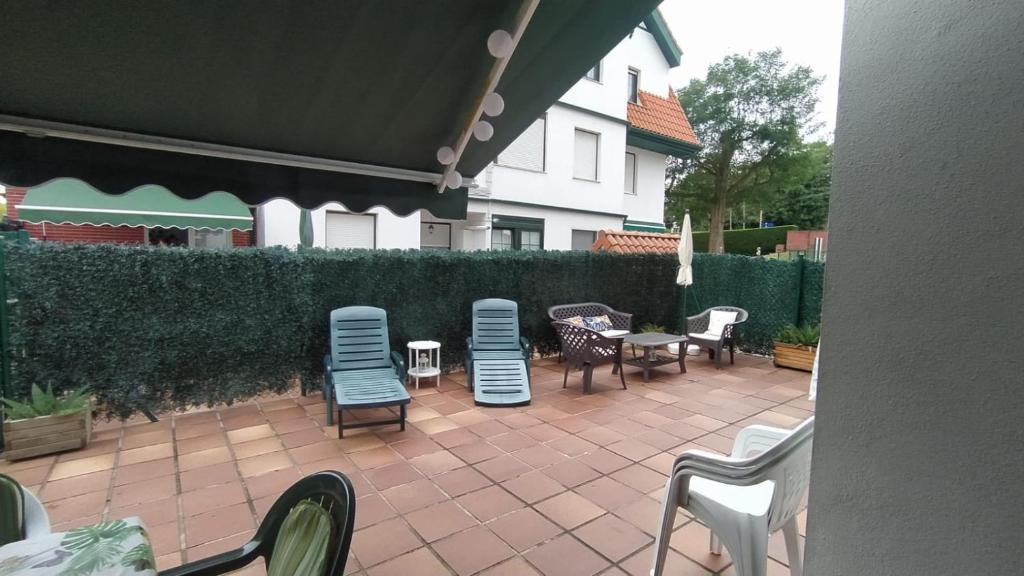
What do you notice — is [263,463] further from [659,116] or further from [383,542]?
[659,116]

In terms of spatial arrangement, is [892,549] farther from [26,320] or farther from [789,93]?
[789,93]

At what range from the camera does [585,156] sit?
14.6 meters

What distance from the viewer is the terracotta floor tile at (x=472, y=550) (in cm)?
290

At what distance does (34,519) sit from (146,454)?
2.99 meters

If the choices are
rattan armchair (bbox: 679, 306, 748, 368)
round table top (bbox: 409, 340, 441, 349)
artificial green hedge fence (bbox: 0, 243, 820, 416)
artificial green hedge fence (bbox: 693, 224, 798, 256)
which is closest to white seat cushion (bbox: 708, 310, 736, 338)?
rattan armchair (bbox: 679, 306, 748, 368)

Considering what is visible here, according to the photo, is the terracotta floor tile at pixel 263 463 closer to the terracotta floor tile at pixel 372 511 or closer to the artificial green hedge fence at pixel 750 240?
the terracotta floor tile at pixel 372 511

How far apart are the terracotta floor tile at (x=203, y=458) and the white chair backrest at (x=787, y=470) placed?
4627 millimetres

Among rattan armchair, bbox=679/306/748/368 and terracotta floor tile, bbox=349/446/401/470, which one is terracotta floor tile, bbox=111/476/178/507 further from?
rattan armchair, bbox=679/306/748/368

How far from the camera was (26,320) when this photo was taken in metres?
4.71

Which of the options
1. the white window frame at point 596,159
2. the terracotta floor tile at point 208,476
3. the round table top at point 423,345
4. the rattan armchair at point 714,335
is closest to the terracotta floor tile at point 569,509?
the terracotta floor tile at point 208,476

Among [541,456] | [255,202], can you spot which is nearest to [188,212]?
[255,202]

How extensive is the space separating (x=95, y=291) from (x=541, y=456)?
17.0 feet

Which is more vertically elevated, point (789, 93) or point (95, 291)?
point (789, 93)

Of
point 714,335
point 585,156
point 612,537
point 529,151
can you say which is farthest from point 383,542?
point 585,156
